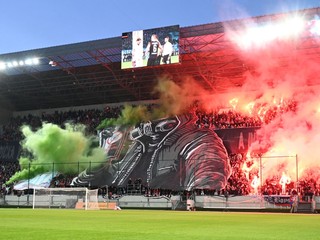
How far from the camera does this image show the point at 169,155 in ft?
143

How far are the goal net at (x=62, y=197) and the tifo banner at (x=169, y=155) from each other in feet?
10.8

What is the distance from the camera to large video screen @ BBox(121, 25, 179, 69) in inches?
1451

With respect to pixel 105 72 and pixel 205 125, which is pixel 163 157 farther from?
pixel 105 72

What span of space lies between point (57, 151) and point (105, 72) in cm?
956

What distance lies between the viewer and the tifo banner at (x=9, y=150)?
51.2 metres

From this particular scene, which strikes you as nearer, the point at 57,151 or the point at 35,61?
the point at 35,61

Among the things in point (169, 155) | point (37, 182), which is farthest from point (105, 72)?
point (37, 182)

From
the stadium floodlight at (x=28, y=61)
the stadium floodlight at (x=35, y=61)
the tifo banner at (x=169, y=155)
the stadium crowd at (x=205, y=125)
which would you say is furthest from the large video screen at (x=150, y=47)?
the stadium floodlight at (x=28, y=61)

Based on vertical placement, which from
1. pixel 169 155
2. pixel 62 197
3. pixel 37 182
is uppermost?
pixel 169 155

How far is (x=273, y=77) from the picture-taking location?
4356 cm

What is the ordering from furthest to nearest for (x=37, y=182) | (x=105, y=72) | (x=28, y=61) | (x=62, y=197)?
(x=105, y=72)
(x=37, y=182)
(x=28, y=61)
(x=62, y=197)

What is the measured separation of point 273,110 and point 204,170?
350 inches

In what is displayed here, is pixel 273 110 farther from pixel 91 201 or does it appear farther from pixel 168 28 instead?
pixel 91 201

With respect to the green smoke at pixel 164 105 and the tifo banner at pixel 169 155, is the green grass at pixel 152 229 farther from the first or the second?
the green smoke at pixel 164 105
